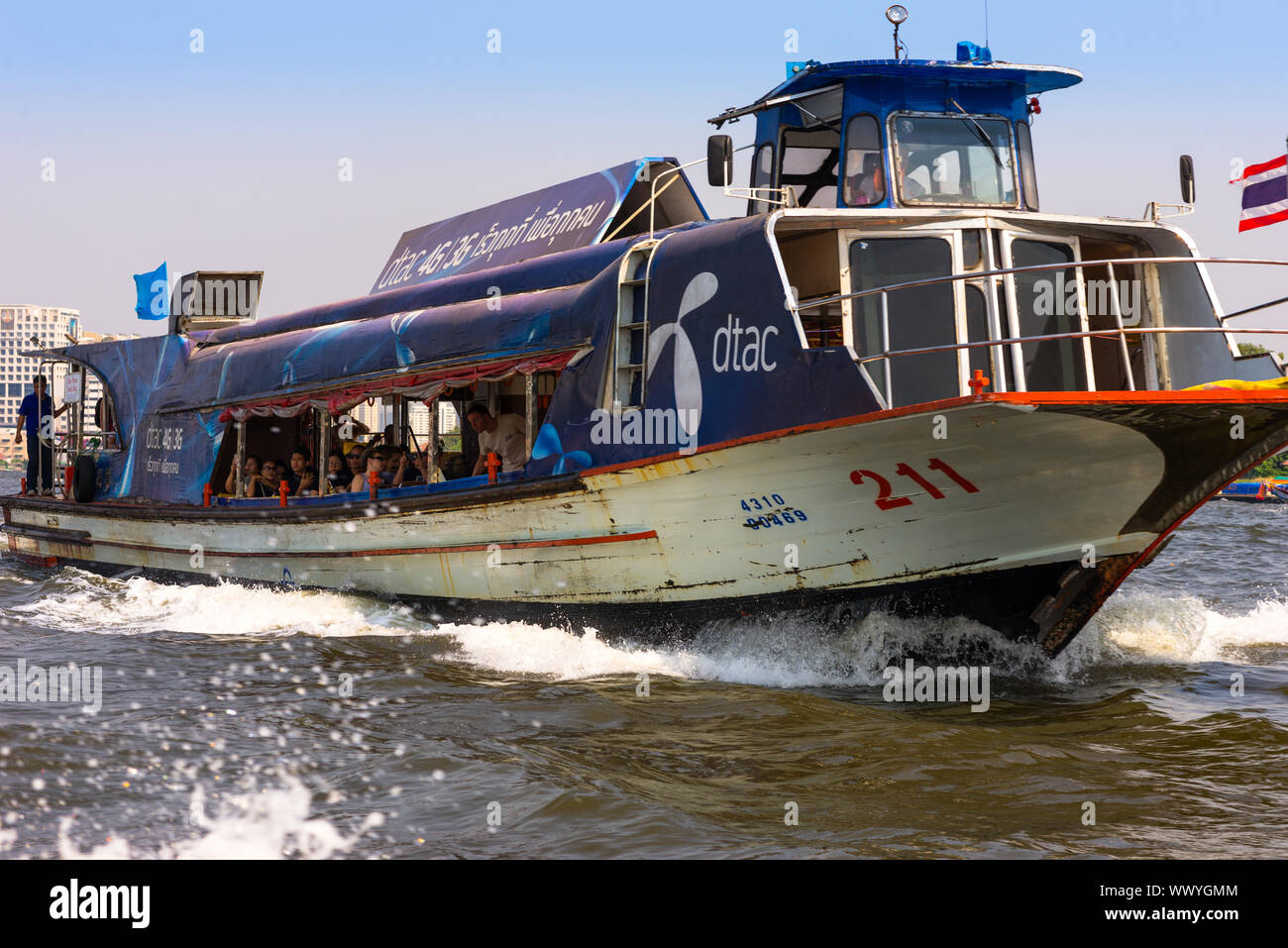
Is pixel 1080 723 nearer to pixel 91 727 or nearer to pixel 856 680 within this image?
pixel 856 680

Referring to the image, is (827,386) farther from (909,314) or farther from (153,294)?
(153,294)

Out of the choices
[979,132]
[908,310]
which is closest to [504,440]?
[908,310]

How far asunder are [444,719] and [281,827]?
2152 mm

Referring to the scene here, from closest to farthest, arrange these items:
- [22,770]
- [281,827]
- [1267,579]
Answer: [281,827]
[22,770]
[1267,579]

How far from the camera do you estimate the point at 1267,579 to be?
1780 centimetres

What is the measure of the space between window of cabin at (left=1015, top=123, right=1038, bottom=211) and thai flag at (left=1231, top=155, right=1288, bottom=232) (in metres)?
4.25

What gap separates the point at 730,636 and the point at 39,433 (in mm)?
13948

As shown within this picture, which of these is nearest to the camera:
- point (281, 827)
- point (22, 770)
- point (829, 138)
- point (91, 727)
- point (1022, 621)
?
point (281, 827)

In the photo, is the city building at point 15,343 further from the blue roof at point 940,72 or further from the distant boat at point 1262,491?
the blue roof at point 940,72

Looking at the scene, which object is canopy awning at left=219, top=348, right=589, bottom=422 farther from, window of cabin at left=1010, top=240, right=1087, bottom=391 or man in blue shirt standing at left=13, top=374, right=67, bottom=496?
man in blue shirt standing at left=13, top=374, right=67, bottom=496

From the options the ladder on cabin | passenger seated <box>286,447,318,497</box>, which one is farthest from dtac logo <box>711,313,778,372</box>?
passenger seated <box>286,447,318,497</box>

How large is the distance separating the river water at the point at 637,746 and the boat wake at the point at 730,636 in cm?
3
